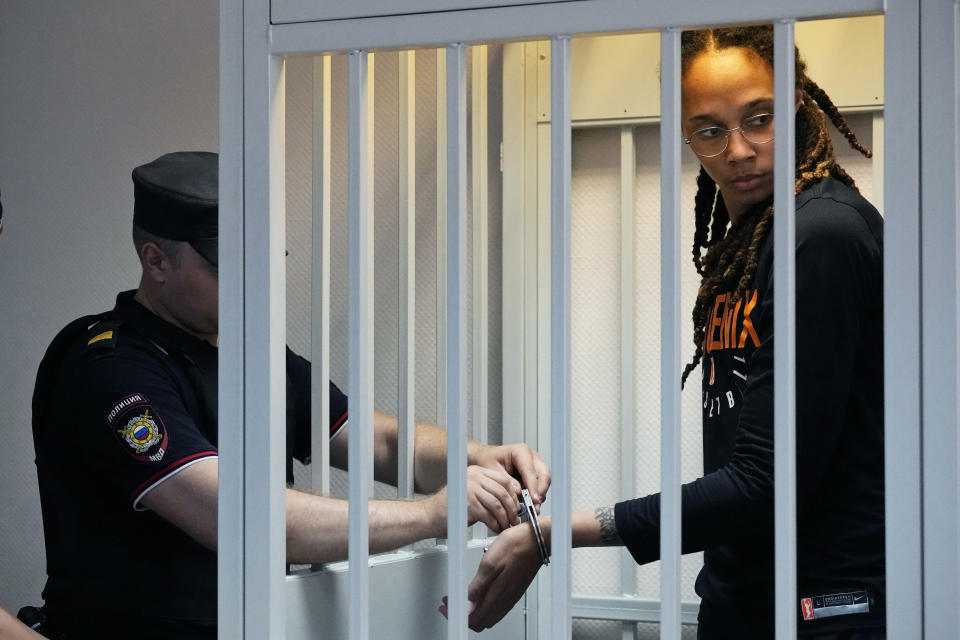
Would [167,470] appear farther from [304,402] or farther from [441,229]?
[441,229]

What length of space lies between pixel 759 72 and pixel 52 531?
1.22 meters

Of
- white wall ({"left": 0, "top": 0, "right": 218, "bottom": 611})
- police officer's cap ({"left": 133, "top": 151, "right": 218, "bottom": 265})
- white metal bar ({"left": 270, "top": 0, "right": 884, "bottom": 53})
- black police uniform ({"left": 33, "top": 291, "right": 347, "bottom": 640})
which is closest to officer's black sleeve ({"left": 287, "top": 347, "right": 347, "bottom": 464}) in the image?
black police uniform ({"left": 33, "top": 291, "right": 347, "bottom": 640})

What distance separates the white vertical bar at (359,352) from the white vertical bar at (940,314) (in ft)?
1.44

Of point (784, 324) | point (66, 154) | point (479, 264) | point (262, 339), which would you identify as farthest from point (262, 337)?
point (66, 154)


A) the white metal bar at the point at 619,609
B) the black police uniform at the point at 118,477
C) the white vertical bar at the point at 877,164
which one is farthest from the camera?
the white metal bar at the point at 619,609

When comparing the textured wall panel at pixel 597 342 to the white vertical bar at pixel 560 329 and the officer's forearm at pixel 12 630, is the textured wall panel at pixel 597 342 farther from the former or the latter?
the white vertical bar at pixel 560 329

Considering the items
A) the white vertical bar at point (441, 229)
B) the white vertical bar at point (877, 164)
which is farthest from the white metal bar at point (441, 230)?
the white vertical bar at point (877, 164)

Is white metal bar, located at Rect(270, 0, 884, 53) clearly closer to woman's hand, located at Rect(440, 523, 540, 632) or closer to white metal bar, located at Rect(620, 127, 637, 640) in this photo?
woman's hand, located at Rect(440, 523, 540, 632)

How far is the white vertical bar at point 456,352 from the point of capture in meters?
0.84

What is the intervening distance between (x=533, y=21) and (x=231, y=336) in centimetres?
37

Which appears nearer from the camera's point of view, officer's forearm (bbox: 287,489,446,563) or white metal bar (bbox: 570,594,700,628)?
officer's forearm (bbox: 287,489,446,563)

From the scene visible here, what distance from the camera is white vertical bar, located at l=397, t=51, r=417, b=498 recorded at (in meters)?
1.35

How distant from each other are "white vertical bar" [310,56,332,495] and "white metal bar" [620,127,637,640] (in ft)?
2.74

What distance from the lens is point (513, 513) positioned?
1.28 metres
